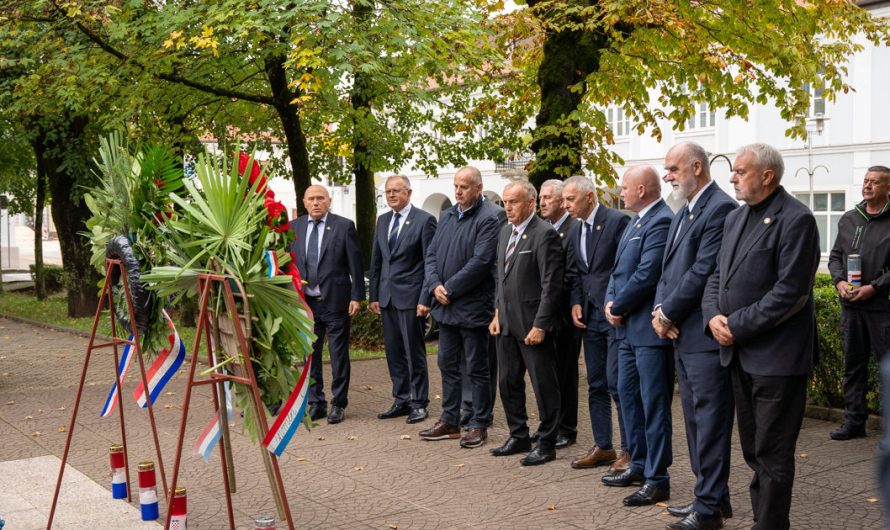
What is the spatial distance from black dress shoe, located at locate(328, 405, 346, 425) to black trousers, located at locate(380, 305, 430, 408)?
56 centimetres

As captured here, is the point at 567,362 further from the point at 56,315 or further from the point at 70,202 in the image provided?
the point at 56,315

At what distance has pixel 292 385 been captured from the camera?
18.5 ft

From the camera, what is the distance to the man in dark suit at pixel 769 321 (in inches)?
205

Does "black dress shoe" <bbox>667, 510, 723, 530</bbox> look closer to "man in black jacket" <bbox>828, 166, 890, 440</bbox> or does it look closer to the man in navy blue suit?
the man in navy blue suit

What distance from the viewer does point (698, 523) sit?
5.73 m

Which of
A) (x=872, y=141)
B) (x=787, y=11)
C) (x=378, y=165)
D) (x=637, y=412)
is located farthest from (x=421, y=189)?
(x=637, y=412)

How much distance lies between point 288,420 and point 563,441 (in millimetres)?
3669

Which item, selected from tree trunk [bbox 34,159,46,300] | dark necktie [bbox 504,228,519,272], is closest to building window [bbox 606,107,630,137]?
tree trunk [bbox 34,159,46,300]

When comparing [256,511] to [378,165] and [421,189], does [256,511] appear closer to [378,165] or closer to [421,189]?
[378,165]

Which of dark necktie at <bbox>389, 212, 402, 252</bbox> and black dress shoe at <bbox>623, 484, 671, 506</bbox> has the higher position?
dark necktie at <bbox>389, 212, 402, 252</bbox>

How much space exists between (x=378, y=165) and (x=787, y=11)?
8657 mm

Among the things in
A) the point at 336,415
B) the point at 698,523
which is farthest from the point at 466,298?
the point at 698,523

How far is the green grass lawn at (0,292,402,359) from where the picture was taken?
14.6 metres

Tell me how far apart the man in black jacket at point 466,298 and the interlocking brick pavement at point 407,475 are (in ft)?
1.09
